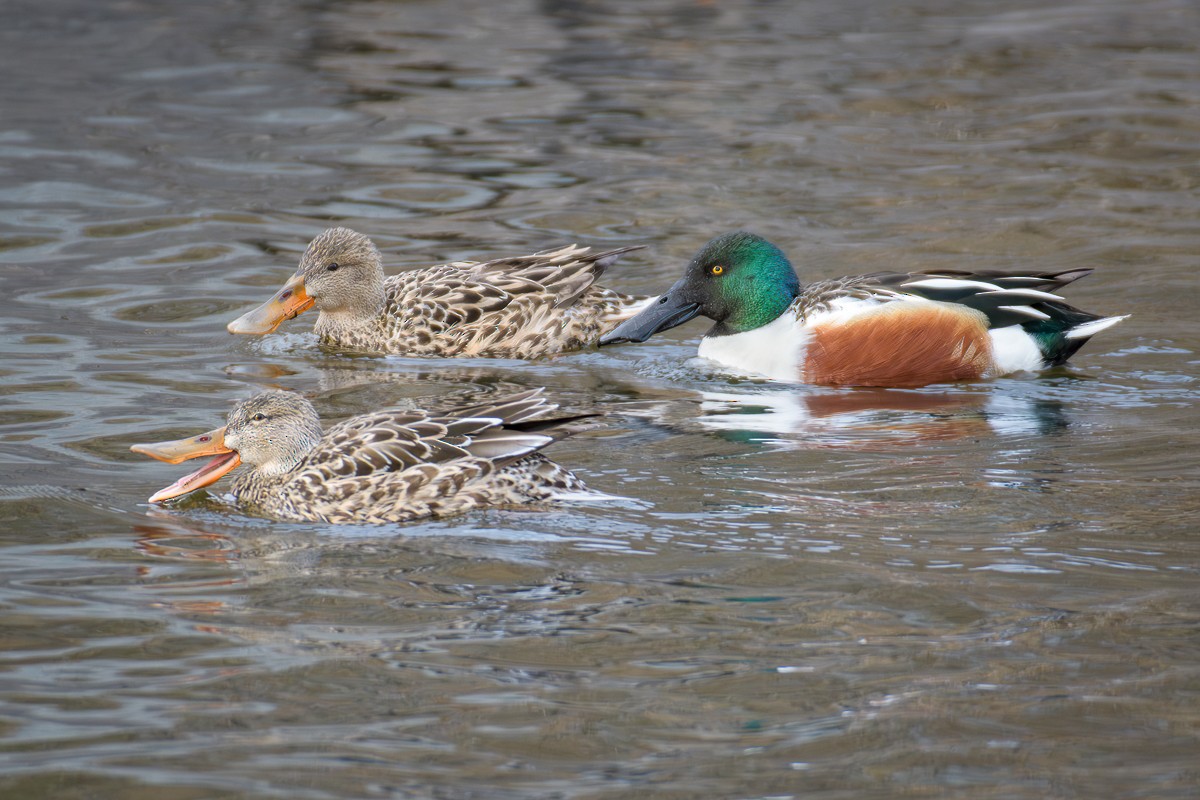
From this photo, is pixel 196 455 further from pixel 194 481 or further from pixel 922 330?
pixel 922 330

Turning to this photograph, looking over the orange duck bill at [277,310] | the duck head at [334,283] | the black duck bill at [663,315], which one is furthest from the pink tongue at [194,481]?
the black duck bill at [663,315]

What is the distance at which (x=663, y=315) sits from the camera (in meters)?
10.1

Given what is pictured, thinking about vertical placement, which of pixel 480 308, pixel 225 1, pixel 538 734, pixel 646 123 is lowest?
pixel 538 734

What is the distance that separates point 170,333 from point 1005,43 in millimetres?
12885

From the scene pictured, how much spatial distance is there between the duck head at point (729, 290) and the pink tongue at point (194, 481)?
11.2 feet

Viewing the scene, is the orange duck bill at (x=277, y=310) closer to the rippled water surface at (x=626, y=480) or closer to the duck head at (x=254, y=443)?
the rippled water surface at (x=626, y=480)

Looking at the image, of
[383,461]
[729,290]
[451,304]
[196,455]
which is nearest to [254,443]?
[196,455]

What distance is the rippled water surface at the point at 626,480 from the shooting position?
4855 mm

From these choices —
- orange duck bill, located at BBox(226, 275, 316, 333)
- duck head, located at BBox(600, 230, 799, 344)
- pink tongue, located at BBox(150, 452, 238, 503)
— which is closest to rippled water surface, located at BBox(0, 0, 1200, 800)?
pink tongue, located at BBox(150, 452, 238, 503)

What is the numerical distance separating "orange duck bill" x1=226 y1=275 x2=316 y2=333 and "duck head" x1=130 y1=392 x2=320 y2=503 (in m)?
2.89

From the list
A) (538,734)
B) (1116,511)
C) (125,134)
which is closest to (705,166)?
(125,134)

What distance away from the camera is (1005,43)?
20.2 metres

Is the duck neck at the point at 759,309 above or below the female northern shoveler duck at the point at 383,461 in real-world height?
above

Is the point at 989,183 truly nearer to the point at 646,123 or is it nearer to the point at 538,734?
the point at 646,123
